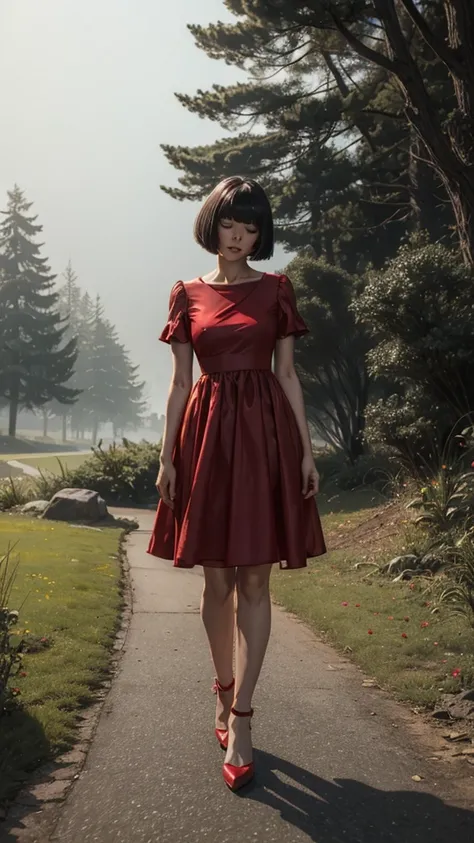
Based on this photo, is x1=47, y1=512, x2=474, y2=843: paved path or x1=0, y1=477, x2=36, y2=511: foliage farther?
x1=0, y1=477, x2=36, y2=511: foliage

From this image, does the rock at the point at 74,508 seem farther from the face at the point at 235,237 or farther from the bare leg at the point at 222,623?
the face at the point at 235,237

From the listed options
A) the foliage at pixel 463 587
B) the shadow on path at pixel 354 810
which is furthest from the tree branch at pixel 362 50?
the shadow on path at pixel 354 810

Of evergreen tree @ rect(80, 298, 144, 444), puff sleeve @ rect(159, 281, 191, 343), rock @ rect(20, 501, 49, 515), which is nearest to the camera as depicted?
puff sleeve @ rect(159, 281, 191, 343)

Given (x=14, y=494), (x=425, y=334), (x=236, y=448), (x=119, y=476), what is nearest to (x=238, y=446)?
(x=236, y=448)

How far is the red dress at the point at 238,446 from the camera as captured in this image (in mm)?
2715

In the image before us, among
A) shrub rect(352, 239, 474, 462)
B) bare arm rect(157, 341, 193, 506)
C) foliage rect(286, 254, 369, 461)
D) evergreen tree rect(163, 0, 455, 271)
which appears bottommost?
bare arm rect(157, 341, 193, 506)

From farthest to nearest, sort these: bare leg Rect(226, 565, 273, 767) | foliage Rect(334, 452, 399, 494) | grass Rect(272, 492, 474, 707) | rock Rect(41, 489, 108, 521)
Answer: foliage Rect(334, 452, 399, 494)
rock Rect(41, 489, 108, 521)
grass Rect(272, 492, 474, 707)
bare leg Rect(226, 565, 273, 767)

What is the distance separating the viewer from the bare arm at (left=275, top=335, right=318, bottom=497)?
285 centimetres

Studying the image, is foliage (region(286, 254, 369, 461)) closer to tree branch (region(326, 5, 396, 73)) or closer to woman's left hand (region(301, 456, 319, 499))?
tree branch (region(326, 5, 396, 73))

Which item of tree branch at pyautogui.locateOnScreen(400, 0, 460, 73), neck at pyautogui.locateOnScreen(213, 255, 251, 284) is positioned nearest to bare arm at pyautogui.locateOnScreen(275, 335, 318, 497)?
neck at pyautogui.locateOnScreen(213, 255, 251, 284)

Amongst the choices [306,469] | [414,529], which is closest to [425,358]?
[414,529]

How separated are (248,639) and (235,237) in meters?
1.62

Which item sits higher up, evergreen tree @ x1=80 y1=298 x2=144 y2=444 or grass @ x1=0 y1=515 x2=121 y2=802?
evergreen tree @ x1=80 y1=298 x2=144 y2=444

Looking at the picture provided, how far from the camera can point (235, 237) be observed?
290cm
